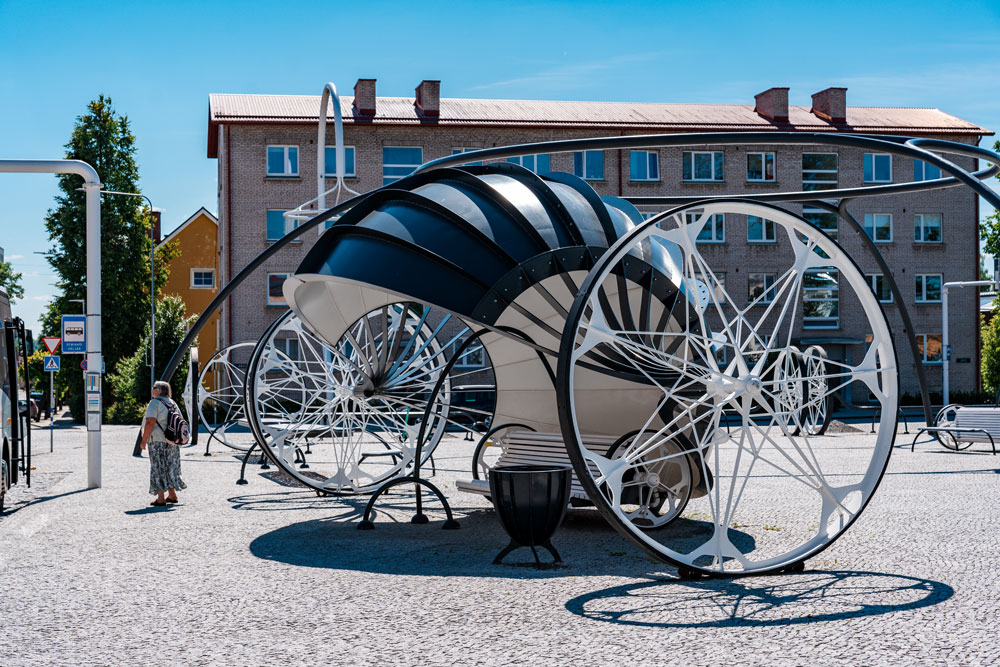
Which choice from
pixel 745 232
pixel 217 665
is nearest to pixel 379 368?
pixel 217 665

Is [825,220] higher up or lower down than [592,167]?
lower down

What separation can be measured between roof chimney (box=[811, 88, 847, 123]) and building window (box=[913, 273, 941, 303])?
25.2ft

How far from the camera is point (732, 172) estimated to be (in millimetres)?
46750

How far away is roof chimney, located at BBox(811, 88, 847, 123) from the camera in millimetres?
48875

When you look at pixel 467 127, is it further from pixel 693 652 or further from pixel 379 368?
pixel 693 652

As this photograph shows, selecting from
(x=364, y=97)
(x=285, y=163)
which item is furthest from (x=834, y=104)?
(x=285, y=163)

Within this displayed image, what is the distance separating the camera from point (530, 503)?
9.32m

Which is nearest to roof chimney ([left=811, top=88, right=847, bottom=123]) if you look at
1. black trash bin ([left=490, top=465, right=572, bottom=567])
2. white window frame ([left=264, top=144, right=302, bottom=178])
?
white window frame ([left=264, top=144, right=302, bottom=178])

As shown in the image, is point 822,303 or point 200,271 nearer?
point 822,303

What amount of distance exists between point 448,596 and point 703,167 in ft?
134

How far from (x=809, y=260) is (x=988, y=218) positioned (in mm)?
47387

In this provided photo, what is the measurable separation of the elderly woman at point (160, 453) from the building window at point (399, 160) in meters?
31.0

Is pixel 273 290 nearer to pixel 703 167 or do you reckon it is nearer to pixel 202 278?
pixel 703 167

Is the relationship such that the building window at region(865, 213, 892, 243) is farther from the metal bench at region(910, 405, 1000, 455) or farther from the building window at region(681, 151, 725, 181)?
the metal bench at region(910, 405, 1000, 455)
